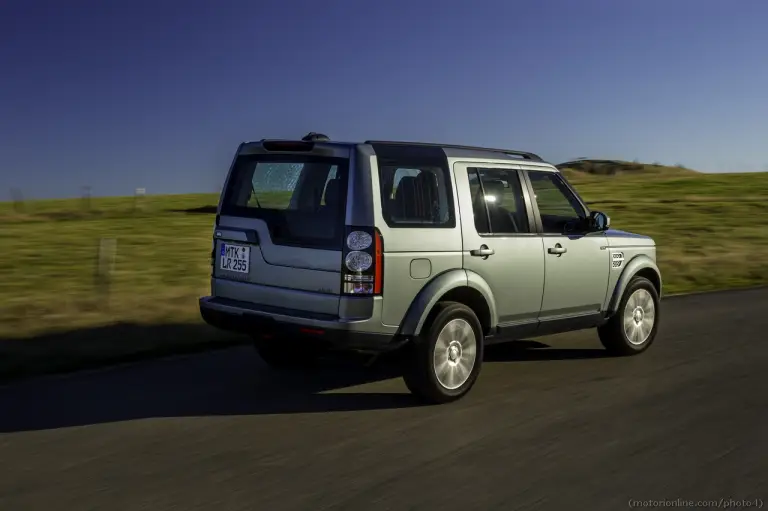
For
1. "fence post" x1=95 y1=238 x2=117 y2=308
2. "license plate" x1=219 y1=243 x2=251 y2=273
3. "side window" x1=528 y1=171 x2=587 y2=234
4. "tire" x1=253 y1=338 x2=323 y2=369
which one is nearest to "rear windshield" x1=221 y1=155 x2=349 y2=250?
"license plate" x1=219 y1=243 x2=251 y2=273

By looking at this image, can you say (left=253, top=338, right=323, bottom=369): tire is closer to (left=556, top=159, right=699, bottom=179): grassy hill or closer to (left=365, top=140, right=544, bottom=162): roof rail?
(left=365, top=140, right=544, bottom=162): roof rail

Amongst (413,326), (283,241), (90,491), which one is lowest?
(90,491)

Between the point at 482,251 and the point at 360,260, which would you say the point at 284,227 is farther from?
the point at 482,251

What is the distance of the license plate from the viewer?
643 centimetres

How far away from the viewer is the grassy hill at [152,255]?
10805mm

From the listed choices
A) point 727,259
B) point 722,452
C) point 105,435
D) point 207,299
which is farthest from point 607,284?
point 727,259

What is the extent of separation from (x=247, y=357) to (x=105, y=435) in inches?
99.7

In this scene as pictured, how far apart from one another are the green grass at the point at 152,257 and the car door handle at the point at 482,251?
3621 millimetres

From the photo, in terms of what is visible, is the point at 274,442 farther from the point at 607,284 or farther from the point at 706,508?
the point at 607,284

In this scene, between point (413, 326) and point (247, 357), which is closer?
point (413, 326)

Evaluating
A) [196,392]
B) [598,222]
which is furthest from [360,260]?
[598,222]

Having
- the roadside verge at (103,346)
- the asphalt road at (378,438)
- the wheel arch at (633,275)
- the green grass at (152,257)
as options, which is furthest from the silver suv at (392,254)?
the green grass at (152,257)

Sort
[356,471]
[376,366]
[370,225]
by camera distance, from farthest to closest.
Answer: [376,366] < [370,225] < [356,471]

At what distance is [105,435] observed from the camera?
542cm
